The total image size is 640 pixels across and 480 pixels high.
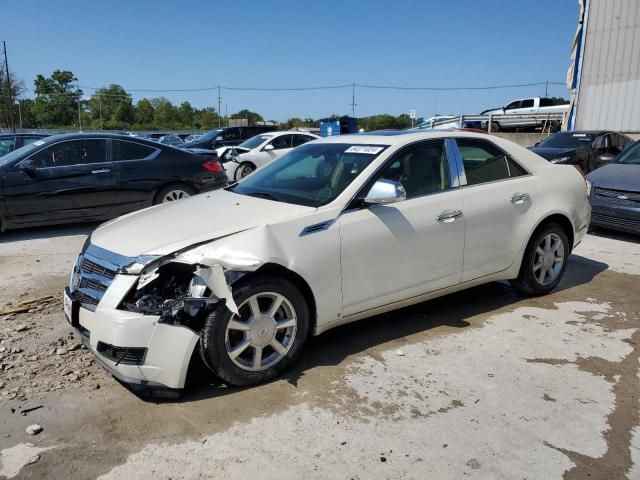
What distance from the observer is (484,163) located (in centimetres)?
470

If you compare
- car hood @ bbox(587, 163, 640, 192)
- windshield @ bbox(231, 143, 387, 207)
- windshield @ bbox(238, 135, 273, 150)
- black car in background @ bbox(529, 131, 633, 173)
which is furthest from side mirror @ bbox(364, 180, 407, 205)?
windshield @ bbox(238, 135, 273, 150)

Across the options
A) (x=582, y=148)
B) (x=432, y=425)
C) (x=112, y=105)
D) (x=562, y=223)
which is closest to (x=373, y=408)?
(x=432, y=425)

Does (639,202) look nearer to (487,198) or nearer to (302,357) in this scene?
(487,198)

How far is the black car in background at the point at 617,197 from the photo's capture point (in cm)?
746

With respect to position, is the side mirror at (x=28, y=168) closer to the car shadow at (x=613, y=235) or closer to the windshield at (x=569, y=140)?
the car shadow at (x=613, y=235)

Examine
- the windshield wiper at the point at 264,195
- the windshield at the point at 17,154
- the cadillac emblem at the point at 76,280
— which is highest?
the windshield at the point at 17,154

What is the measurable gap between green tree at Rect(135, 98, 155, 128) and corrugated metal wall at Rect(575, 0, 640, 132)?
300ft

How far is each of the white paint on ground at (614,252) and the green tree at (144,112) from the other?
9914 cm

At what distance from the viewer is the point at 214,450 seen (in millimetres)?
2793

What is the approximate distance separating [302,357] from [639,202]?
19.5 feet

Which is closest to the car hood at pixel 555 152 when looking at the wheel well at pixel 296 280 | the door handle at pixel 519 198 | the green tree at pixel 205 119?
the door handle at pixel 519 198

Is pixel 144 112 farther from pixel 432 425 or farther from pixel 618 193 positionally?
pixel 432 425

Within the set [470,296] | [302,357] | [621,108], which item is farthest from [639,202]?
[621,108]

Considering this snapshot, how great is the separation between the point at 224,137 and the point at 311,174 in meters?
17.6
